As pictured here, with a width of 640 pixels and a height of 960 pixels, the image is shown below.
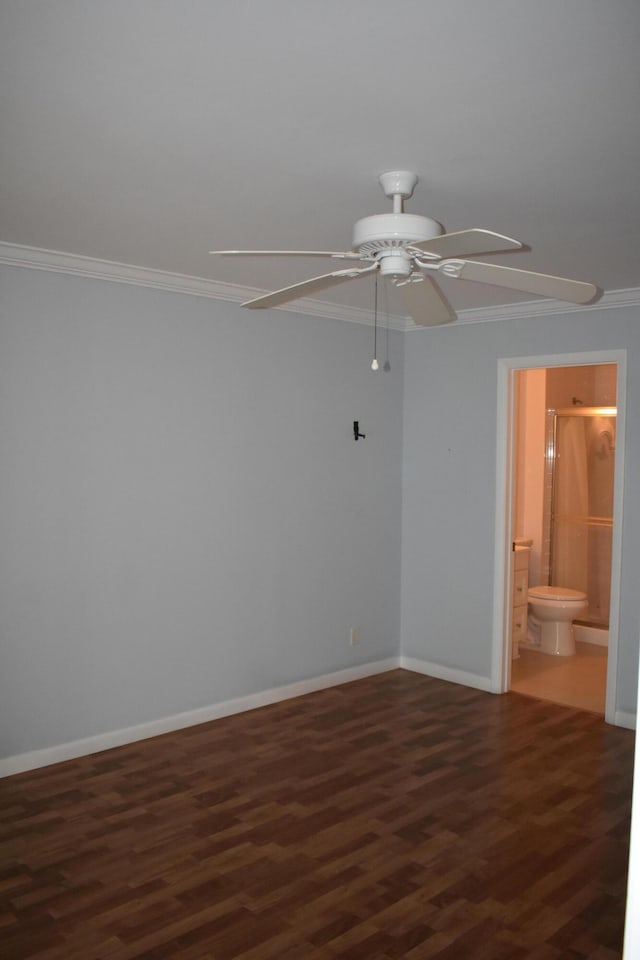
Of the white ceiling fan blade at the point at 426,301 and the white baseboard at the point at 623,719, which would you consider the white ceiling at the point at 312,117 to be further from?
the white baseboard at the point at 623,719

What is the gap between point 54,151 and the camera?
244cm

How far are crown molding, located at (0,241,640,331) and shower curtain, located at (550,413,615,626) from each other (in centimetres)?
229

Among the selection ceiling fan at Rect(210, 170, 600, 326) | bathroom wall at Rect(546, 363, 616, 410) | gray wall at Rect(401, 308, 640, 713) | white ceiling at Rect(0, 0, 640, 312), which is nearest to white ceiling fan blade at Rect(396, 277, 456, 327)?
ceiling fan at Rect(210, 170, 600, 326)

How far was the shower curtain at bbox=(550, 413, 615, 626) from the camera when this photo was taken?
6.85m

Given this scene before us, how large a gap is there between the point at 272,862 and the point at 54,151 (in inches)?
102

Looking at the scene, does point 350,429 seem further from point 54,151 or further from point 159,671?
point 54,151

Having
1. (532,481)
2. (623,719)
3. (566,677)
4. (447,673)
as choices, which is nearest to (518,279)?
(623,719)

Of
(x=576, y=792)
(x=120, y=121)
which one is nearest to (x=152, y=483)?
(x=120, y=121)

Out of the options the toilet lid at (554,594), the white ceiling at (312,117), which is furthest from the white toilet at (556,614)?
the white ceiling at (312,117)

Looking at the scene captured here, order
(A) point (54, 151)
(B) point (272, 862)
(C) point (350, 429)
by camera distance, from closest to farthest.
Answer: (A) point (54, 151), (B) point (272, 862), (C) point (350, 429)

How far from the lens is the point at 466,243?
7.25 ft

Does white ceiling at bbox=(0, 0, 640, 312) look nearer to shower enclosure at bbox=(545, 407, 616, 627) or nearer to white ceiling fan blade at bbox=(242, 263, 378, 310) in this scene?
white ceiling fan blade at bbox=(242, 263, 378, 310)

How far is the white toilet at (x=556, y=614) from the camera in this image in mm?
6051

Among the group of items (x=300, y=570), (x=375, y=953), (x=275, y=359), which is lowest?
(x=375, y=953)
